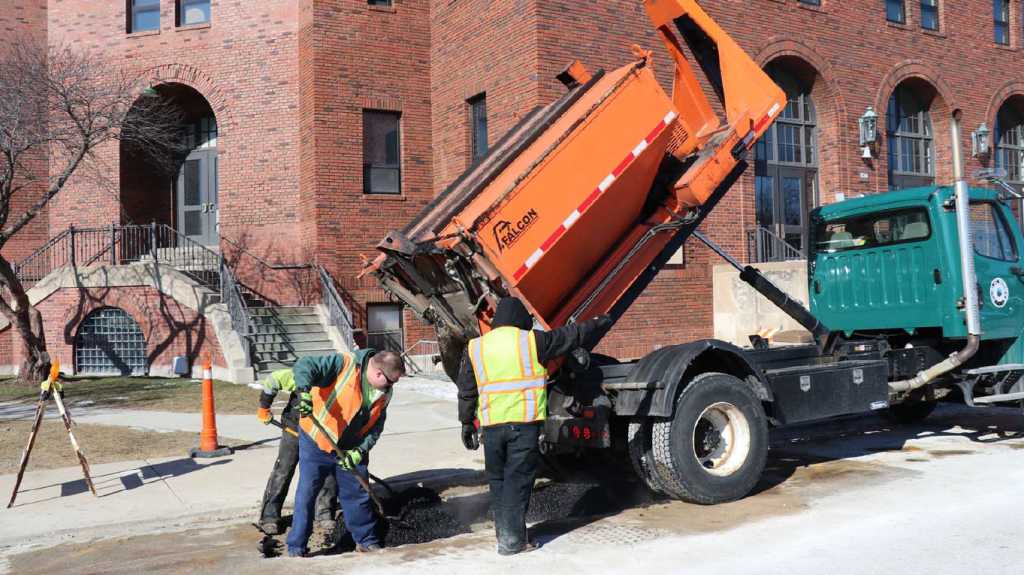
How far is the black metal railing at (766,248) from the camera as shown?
17312 mm

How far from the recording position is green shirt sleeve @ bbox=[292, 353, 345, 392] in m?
5.10

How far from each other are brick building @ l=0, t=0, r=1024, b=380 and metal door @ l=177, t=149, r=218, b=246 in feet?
0.15

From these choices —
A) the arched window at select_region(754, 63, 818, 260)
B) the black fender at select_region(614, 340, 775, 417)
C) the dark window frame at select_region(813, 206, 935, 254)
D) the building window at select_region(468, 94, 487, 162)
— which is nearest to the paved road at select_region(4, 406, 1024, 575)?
the black fender at select_region(614, 340, 775, 417)

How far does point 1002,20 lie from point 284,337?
20345mm

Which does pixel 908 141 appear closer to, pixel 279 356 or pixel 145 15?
pixel 279 356

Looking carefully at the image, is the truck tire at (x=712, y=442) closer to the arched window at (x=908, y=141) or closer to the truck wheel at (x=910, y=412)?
the truck wheel at (x=910, y=412)

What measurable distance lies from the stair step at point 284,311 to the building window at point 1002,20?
63.0ft

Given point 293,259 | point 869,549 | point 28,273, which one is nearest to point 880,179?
point 293,259

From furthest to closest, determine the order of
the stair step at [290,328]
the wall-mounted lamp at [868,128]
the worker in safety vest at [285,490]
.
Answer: the wall-mounted lamp at [868,128], the stair step at [290,328], the worker in safety vest at [285,490]

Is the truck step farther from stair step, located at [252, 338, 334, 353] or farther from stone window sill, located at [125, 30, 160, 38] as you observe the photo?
stone window sill, located at [125, 30, 160, 38]

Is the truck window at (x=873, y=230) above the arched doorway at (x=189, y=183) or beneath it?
beneath

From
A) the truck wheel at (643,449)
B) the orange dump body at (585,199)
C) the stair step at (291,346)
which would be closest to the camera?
the orange dump body at (585,199)

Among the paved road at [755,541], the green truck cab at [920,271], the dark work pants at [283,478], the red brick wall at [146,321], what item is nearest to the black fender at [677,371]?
the paved road at [755,541]

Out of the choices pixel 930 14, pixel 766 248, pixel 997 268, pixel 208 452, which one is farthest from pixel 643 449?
pixel 930 14
